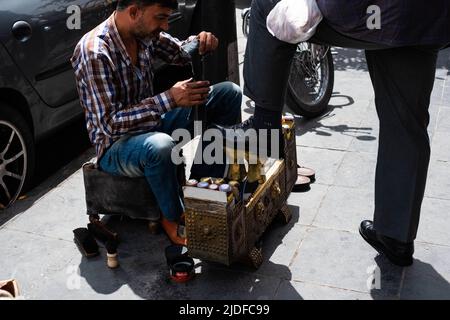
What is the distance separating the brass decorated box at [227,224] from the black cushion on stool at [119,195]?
0.46 metres

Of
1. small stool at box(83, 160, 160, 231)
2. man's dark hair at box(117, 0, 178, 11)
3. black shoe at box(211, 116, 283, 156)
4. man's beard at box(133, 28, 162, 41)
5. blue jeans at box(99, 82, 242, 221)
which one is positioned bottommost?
small stool at box(83, 160, 160, 231)

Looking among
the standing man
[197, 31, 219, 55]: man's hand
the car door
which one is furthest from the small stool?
the car door

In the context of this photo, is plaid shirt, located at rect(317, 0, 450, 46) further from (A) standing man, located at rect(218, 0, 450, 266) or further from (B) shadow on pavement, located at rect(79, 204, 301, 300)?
(B) shadow on pavement, located at rect(79, 204, 301, 300)

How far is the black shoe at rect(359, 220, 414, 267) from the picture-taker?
2977 mm

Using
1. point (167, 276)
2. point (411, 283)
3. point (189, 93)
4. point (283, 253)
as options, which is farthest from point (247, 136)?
point (411, 283)

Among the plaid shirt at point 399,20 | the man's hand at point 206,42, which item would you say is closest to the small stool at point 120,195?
the man's hand at point 206,42

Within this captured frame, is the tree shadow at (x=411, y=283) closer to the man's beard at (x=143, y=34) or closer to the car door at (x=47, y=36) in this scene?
the man's beard at (x=143, y=34)

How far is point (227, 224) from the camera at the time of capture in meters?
2.78

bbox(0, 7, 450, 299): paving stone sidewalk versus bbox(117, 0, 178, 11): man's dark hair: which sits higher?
bbox(117, 0, 178, 11): man's dark hair

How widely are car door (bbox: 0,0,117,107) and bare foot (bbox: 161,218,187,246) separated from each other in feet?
4.55

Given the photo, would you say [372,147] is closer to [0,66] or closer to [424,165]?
[424,165]

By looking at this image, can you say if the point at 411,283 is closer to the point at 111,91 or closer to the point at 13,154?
the point at 111,91

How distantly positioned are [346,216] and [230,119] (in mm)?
854

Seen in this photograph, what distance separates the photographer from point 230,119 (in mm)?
3541
